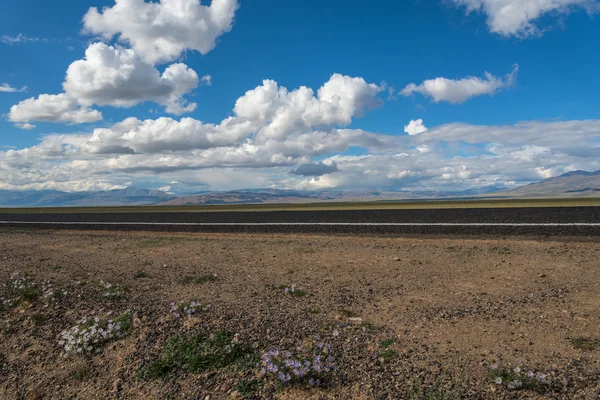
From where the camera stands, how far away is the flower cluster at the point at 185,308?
722cm

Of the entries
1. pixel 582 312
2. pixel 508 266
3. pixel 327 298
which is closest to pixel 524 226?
pixel 508 266

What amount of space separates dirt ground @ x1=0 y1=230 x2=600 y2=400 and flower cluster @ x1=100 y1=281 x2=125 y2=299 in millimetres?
47

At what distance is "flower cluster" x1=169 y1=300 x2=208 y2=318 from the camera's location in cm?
722

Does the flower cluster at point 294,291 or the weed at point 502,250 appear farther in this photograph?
the weed at point 502,250

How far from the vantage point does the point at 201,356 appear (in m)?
5.65

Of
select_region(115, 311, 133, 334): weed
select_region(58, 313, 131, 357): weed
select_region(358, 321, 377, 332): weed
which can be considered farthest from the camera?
select_region(115, 311, 133, 334): weed

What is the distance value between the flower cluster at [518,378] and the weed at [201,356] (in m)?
3.21

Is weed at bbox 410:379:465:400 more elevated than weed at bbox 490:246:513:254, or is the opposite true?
weed at bbox 490:246:513:254

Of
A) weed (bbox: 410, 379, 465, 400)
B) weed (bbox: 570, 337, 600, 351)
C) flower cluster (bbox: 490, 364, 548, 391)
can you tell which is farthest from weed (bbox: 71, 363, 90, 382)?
weed (bbox: 570, 337, 600, 351)

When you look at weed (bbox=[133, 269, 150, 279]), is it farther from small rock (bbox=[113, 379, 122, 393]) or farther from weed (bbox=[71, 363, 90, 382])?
small rock (bbox=[113, 379, 122, 393])

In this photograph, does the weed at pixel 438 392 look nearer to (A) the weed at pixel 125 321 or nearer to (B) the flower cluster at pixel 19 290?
(A) the weed at pixel 125 321

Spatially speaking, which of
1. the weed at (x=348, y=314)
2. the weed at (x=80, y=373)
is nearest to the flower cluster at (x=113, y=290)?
the weed at (x=80, y=373)

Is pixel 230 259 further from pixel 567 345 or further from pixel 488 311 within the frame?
pixel 567 345

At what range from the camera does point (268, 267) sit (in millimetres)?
11633
